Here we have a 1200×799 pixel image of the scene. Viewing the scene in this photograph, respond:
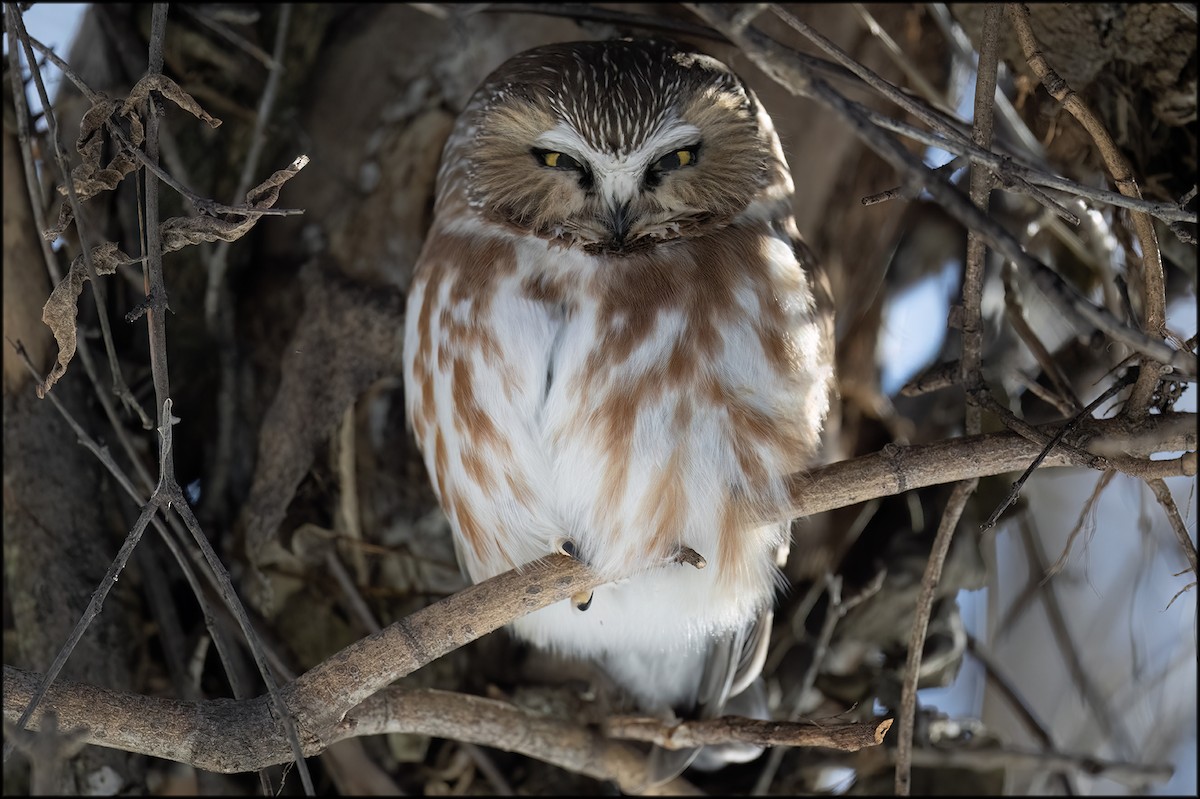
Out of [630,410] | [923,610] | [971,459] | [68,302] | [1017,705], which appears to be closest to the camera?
[68,302]

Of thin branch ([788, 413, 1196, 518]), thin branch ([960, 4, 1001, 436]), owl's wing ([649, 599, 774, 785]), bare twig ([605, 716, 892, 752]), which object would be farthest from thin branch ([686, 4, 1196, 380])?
owl's wing ([649, 599, 774, 785])

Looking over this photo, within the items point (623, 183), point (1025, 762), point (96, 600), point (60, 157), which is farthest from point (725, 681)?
point (60, 157)

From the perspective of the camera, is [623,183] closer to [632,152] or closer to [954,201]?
[632,152]

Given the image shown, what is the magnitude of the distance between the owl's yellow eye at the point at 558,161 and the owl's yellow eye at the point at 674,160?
0.52ft

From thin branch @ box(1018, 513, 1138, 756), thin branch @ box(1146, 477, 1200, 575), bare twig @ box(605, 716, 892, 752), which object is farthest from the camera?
thin branch @ box(1018, 513, 1138, 756)

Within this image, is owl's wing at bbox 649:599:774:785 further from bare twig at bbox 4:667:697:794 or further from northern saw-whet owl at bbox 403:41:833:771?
bare twig at bbox 4:667:697:794

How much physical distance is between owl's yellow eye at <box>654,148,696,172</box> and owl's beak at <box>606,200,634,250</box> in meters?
0.11

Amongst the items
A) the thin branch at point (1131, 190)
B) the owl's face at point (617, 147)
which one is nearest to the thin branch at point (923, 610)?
the thin branch at point (1131, 190)

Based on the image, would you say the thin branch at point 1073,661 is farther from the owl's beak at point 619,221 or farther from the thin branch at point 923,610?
the owl's beak at point 619,221

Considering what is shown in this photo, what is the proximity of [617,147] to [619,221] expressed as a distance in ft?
0.45

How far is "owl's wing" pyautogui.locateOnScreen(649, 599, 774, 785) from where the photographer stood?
8.18 feet

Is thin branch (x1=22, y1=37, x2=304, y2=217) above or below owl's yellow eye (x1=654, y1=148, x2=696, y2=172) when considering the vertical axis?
below

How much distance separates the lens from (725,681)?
8.35 ft

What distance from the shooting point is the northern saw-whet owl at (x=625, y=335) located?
6.55 feet
